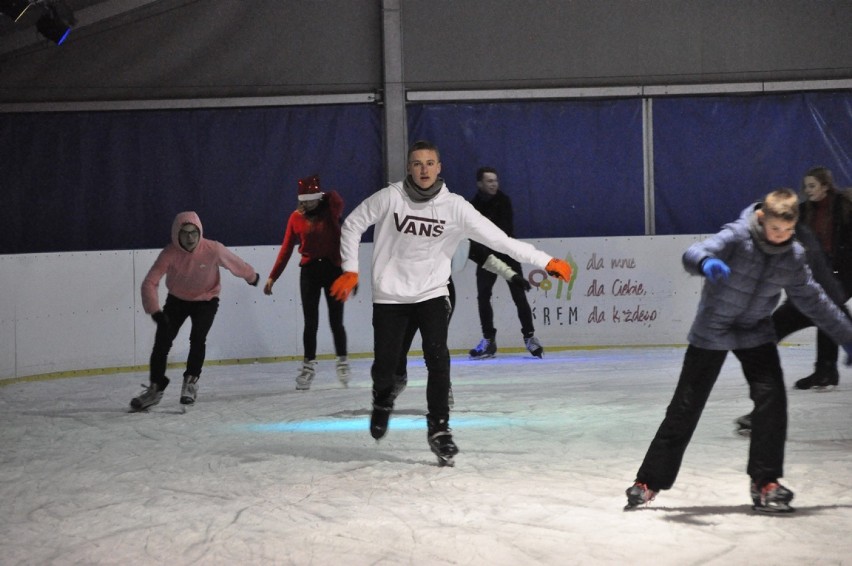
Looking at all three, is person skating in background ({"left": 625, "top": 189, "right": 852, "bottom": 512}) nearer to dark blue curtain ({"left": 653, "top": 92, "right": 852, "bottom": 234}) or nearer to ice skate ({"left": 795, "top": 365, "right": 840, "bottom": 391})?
ice skate ({"left": 795, "top": 365, "right": 840, "bottom": 391})

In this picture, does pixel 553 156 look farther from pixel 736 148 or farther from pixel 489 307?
pixel 489 307

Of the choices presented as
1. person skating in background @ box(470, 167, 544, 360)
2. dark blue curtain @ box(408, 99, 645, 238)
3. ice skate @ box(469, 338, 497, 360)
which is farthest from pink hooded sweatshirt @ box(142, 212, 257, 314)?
dark blue curtain @ box(408, 99, 645, 238)

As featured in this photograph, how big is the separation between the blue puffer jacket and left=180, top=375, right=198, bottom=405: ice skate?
404 centimetres

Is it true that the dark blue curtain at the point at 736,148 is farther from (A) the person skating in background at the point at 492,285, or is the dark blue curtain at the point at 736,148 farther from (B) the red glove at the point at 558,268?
(B) the red glove at the point at 558,268

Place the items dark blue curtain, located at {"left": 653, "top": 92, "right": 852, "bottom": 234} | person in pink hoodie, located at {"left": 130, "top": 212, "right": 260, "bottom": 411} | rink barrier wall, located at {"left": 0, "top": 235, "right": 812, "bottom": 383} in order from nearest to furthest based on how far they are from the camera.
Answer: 1. person in pink hoodie, located at {"left": 130, "top": 212, "right": 260, "bottom": 411}
2. rink barrier wall, located at {"left": 0, "top": 235, "right": 812, "bottom": 383}
3. dark blue curtain, located at {"left": 653, "top": 92, "right": 852, "bottom": 234}

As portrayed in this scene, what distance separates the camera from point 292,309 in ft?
34.1

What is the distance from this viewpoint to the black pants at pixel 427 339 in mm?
5199

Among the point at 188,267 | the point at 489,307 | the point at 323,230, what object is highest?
the point at 323,230

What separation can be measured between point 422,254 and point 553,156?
8.40 m

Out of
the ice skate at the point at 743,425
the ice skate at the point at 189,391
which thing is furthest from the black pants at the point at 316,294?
the ice skate at the point at 743,425

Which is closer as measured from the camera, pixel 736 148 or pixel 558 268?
pixel 558 268

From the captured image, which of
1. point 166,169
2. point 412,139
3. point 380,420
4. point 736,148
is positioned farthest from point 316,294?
point 736,148

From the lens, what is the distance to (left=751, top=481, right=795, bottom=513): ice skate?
13.4 feet

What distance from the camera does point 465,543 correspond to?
3.82 meters
